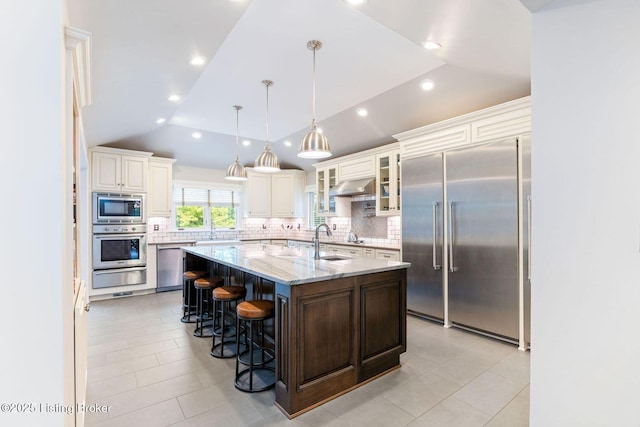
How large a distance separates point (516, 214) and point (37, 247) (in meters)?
3.75

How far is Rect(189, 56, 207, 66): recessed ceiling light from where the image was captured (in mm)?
2892

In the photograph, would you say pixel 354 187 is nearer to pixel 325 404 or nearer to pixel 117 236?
pixel 325 404

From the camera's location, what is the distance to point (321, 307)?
231 cm

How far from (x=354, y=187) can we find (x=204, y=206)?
3573mm

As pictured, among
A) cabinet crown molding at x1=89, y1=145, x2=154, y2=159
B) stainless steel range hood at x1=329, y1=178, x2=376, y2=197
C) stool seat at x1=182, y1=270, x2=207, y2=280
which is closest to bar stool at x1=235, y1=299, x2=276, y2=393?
stool seat at x1=182, y1=270, x2=207, y2=280

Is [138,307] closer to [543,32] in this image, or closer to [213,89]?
[213,89]

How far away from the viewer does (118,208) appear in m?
5.33

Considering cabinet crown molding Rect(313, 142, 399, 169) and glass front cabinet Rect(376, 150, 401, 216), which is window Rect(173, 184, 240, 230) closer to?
cabinet crown molding Rect(313, 142, 399, 169)

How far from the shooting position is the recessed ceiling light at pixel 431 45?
2.80 meters

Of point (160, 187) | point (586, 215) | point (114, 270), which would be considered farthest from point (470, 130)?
point (114, 270)

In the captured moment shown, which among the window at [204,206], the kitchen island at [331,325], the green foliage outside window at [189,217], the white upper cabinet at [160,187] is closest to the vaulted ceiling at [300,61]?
the white upper cabinet at [160,187]

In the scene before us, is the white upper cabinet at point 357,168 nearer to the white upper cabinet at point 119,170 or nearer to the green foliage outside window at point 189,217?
the green foliage outside window at point 189,217

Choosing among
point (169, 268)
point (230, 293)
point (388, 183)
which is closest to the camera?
point (230, 293)

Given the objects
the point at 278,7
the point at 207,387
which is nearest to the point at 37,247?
the point at 207,387
